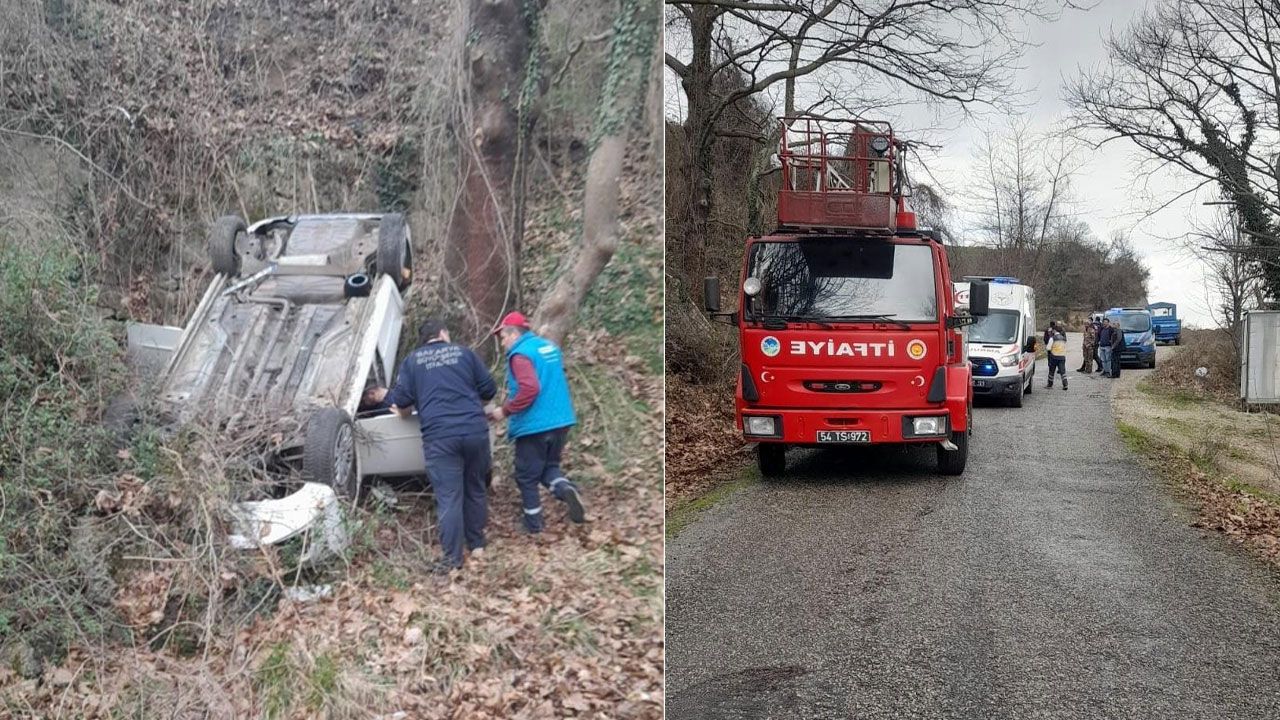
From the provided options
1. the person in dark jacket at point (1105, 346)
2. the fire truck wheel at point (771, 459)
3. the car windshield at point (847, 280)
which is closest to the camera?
the car windshield at point (847, 280)

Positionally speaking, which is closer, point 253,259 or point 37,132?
point 253,259

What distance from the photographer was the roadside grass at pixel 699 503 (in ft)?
25.0

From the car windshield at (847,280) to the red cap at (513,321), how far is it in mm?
5614

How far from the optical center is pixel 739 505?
8.08 m

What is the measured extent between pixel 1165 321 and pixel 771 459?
2771 centimetres

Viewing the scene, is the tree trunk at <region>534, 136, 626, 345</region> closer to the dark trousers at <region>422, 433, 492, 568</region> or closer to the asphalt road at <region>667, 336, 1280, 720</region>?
the dark trousers at <region>422, 433, 492, 568</region>

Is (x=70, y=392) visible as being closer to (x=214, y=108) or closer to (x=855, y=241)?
(x=214, y=108)

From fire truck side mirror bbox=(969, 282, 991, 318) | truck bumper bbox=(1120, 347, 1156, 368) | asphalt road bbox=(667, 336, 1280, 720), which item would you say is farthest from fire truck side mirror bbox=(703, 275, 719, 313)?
truck bumper bbox=(1120, 347, 1156, 368)

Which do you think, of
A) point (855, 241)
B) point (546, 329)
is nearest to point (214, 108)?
point (546, 329)

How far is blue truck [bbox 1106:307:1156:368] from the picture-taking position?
921 inches

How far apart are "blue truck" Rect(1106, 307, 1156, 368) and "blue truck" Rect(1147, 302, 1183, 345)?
724 centimetres

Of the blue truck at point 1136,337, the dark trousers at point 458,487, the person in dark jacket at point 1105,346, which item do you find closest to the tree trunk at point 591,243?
the dark trousers at point 458,487

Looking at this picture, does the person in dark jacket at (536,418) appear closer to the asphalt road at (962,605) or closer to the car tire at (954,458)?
the asphalt road at (962,605)

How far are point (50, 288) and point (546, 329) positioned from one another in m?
1.16
